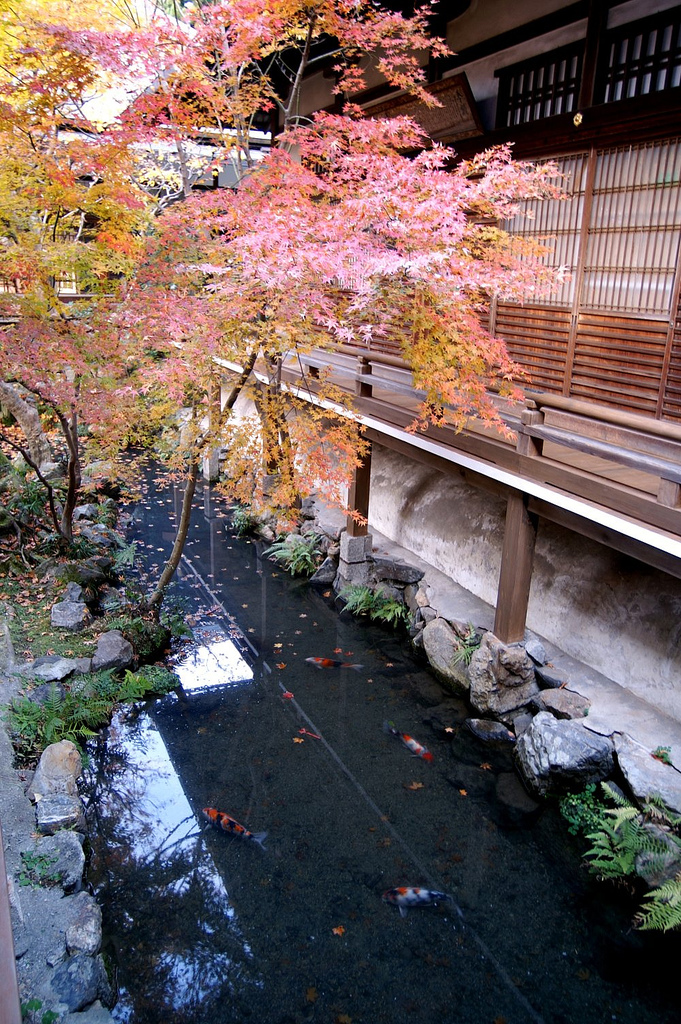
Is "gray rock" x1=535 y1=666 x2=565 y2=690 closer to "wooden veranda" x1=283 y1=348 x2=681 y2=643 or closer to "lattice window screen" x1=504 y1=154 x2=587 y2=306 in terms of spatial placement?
"wooden veranda" x1=283 y1=348 x2=681 y2=643

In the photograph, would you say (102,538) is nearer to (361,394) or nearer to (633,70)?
(361,394)

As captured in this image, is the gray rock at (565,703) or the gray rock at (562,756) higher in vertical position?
the gray rock at (565,703)

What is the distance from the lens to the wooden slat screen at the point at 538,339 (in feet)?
27.0

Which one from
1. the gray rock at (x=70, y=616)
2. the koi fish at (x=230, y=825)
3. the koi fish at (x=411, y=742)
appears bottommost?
the koi fish at (x=230, y=825)

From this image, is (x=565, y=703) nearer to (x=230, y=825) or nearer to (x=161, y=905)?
(x=230, y=825)

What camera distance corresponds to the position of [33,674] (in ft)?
27.9

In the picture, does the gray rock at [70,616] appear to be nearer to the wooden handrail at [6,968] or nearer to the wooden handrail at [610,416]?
the wooden handrail at [610,416]

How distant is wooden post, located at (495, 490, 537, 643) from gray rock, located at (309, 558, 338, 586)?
14.5 feet

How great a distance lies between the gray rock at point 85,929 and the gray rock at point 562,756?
439 cm

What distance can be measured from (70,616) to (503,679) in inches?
235

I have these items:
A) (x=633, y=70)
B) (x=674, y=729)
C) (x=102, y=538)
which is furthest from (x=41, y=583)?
(x=633, y=70)

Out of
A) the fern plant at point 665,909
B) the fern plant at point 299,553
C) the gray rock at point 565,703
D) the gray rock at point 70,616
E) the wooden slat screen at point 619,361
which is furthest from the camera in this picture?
the fern plant at point 299,553

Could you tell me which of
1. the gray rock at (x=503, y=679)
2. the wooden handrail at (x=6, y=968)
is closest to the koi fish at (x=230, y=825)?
the gray rock at (x=503, y=679)

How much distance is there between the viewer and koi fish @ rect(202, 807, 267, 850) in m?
6.67
